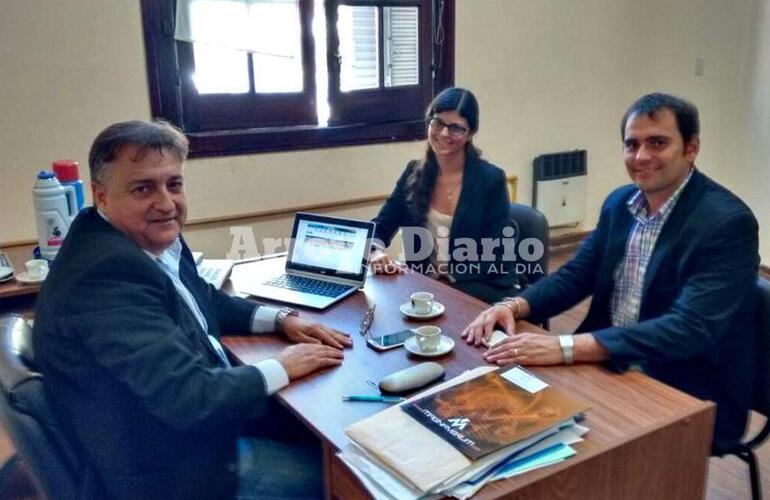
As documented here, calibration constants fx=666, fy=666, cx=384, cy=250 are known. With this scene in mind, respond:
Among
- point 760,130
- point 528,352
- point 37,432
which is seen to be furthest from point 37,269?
point 760,130

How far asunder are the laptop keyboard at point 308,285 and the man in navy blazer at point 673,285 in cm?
48

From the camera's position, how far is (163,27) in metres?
2.86

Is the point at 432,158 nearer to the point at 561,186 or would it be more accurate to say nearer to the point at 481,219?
the point at 481,219

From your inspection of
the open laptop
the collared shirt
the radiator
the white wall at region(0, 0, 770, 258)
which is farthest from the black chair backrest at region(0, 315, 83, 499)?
the radiator

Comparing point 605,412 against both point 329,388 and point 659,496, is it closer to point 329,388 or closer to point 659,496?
point 659,496

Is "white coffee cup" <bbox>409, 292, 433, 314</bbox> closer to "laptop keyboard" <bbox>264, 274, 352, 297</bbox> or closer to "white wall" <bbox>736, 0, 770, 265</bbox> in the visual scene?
"laptop keyboard" <bbox>264, 274, 352, 297</bbox>

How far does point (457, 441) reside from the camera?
3.68 feet

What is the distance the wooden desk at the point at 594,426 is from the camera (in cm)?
114

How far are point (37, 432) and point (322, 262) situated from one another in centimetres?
108

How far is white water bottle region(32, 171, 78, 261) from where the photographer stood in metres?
2.18

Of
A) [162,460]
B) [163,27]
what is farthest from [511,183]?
[162,460]

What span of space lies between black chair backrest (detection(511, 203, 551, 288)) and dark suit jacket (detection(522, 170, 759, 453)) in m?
0.70

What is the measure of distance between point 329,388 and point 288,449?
23cm

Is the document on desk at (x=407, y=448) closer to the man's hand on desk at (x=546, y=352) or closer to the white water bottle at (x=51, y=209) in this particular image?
the man's hand on desk at (x=546, y=352)
